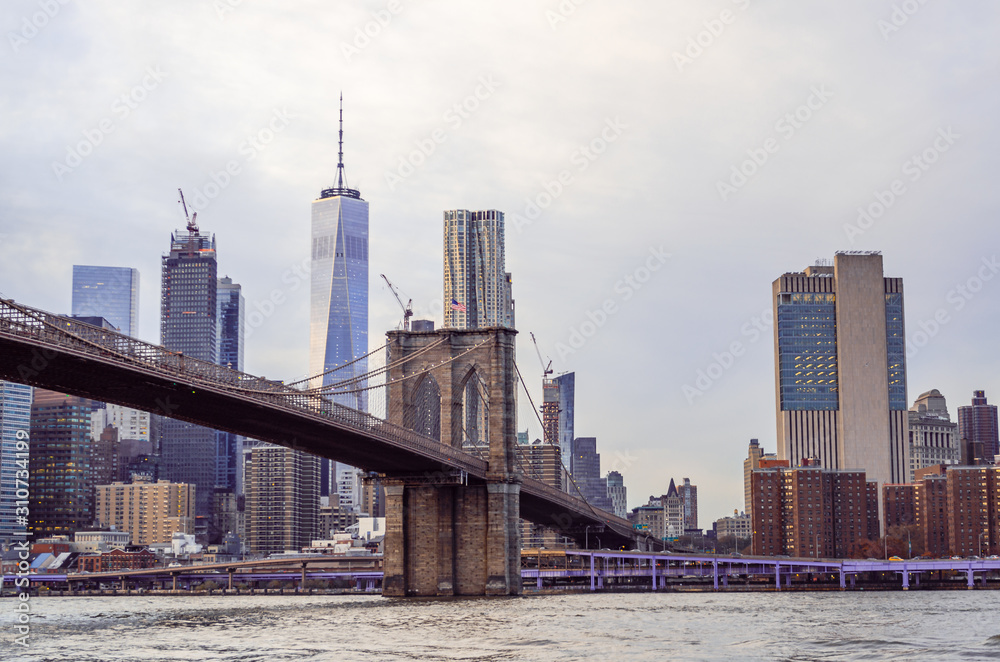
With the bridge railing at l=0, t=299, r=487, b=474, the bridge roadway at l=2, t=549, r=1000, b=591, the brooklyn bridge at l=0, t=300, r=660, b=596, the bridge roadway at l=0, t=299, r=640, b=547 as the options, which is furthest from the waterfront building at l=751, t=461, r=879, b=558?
the bridge railing at l=0, t=299, r=487, b=474

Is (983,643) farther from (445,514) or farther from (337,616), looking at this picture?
(445,514)

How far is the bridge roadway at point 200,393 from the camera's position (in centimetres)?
5319

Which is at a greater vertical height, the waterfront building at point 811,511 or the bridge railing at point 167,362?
the bridge railing at point 167,362

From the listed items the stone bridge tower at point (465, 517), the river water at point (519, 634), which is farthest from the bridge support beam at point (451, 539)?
the river water at point (519, 634)

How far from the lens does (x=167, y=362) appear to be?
5944 cm

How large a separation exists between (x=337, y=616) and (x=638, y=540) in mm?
90654

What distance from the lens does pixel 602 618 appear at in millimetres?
66062

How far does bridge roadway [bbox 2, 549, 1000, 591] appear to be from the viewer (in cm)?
12539

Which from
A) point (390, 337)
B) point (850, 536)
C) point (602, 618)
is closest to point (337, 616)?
point (602, 618)

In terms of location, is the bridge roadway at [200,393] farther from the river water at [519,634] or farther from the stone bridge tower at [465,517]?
the river water at [519,634]

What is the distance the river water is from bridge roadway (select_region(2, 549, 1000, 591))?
4729 centimetres

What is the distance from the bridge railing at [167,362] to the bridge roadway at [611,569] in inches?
1937

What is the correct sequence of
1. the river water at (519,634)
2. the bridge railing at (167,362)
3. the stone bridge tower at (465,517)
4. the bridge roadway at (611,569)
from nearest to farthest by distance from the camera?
the river water at (519,634)
the bridge railing at (167,362)
the stone bridge tower at (465,517)
the bridge roadway at (611,569)

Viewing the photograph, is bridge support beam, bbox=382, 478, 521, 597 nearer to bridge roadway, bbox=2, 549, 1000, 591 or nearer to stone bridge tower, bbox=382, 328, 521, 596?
stone bridge tower, bbox=382, 328, 521, 596
